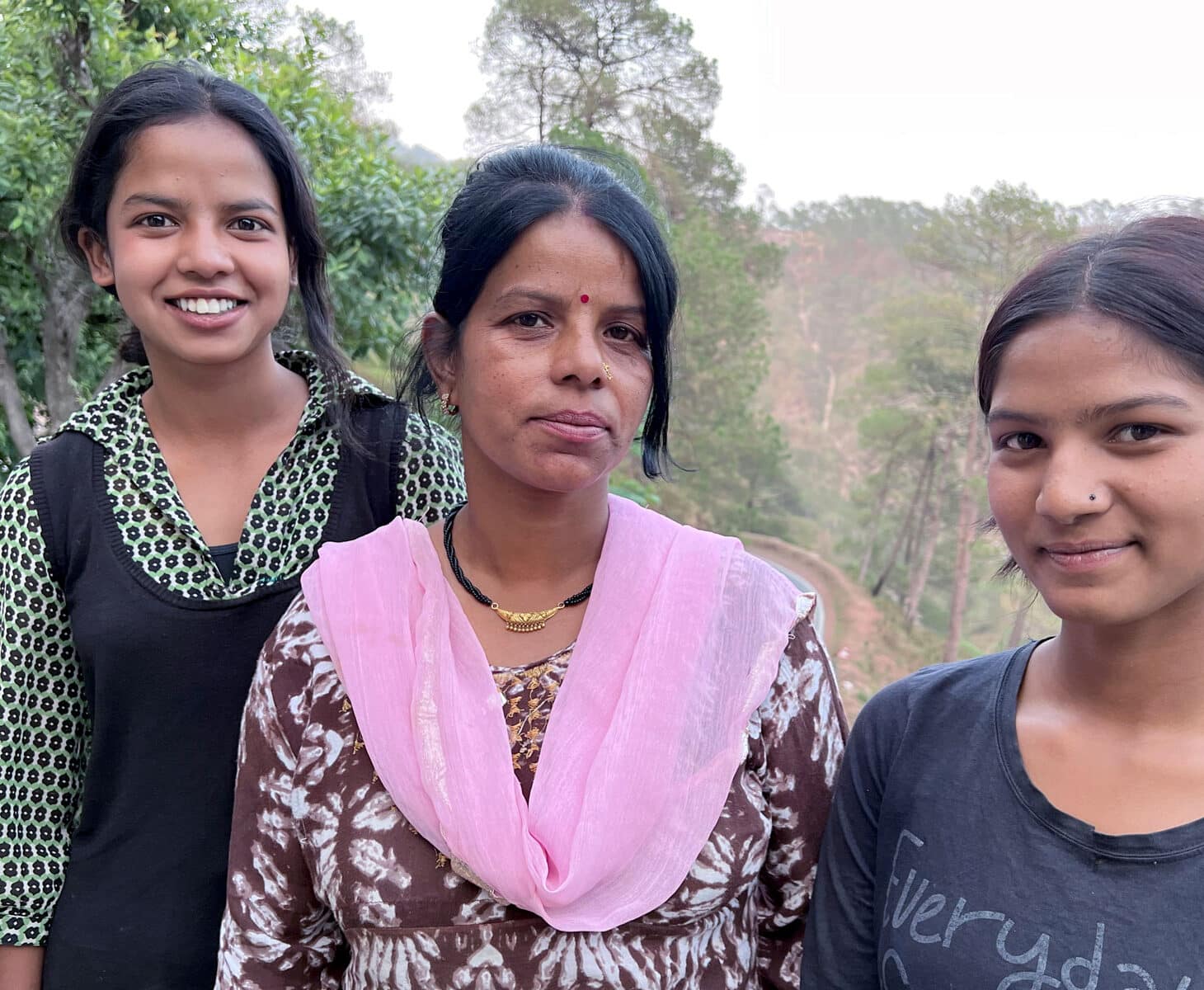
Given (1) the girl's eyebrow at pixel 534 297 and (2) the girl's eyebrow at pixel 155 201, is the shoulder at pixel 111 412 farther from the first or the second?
(1) the girl's eyebrow at pixel 534 297

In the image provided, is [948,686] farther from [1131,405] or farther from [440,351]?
[440,351]

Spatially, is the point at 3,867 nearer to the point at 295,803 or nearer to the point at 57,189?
the point at 295,803

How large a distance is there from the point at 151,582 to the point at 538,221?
872 mm

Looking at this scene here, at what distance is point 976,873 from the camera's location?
1.19 meters

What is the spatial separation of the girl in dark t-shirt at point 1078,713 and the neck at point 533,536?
543 mm

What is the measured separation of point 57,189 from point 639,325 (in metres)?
3.54

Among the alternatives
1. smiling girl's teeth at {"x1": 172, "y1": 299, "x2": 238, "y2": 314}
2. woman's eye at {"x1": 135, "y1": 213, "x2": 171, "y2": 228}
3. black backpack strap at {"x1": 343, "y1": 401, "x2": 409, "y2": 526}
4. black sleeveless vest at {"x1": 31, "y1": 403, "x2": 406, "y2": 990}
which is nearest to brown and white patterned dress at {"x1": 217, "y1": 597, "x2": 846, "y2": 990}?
black sleeveless vest at {"x1": 31, "y1": 403, "x2": 406, "y2": 990}

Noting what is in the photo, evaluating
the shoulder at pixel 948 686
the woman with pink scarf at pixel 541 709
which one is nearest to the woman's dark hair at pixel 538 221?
the woman with pink scarf at pixel 541 709

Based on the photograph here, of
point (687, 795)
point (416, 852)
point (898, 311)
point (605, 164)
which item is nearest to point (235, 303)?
Answer: point (605, 164)

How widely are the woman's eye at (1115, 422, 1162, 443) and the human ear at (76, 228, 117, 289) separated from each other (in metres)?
1.65

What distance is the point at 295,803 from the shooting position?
1414 millimetres

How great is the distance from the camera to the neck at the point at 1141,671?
1.17 m

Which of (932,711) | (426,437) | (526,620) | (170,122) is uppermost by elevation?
(170,122)

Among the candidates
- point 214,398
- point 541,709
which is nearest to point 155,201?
point 214,398
